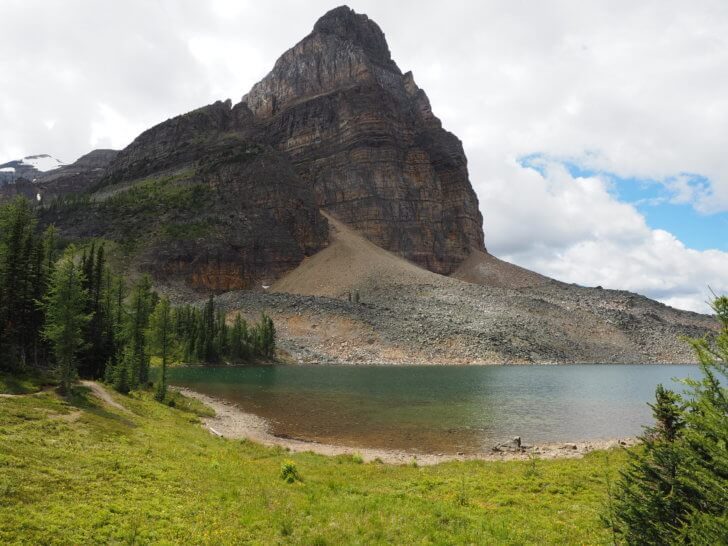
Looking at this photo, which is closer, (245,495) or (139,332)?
A: (245,495)

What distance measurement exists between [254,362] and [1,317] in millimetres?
73018

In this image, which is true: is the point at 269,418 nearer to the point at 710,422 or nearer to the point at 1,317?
the point at 1,317

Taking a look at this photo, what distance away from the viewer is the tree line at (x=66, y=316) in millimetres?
30953

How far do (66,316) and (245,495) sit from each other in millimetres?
23845

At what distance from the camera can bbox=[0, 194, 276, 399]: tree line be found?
30953mm

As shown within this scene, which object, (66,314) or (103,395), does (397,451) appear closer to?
(103,395)

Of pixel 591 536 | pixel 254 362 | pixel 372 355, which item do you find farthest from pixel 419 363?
pixel 591 536

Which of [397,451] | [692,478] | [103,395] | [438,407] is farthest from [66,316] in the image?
[692,478]

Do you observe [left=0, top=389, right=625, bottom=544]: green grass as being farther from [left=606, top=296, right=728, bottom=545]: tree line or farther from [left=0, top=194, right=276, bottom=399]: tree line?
[left=0, top=194, right=276, bottom=399]: tree line

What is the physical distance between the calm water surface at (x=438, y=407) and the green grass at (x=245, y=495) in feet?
30.4

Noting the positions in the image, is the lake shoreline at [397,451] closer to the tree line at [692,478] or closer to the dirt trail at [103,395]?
the dirt trail at [103,395]

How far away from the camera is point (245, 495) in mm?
15266

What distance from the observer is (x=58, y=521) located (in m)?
10.7

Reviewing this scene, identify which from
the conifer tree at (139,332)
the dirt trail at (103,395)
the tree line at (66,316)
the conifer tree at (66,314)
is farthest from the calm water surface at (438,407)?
the conifer tree at (66,314)
